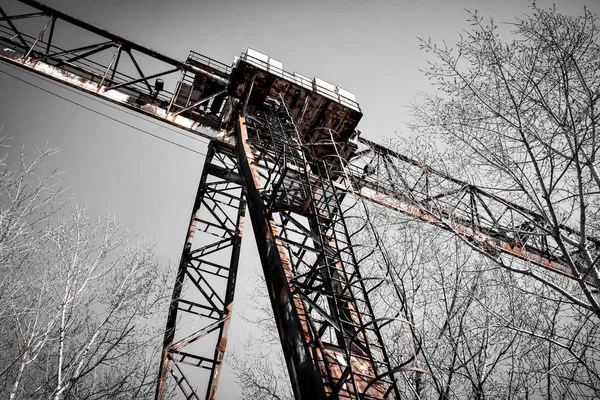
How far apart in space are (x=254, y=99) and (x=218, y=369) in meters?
6.41

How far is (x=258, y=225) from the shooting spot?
16.1ft

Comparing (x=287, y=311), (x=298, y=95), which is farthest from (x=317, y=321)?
(x=298, y=95)

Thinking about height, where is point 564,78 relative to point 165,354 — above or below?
above

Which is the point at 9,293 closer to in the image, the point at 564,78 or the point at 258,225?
the point at 258,225

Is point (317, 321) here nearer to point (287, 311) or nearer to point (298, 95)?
point (287, 311)

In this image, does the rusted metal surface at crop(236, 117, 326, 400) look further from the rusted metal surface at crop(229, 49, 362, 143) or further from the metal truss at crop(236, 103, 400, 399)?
the rusted metal surface at crop(229, 49, 362, 143)

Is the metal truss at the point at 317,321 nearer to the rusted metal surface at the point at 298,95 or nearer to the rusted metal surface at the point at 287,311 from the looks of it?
the rusted metal surface at the point at 287,311

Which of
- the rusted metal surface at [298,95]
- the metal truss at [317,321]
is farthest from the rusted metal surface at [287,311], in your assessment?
the rusted metal surface at [298,95]

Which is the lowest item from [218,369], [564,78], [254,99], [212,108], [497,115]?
[218,369]

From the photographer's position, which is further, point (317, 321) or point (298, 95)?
point (298, 95)

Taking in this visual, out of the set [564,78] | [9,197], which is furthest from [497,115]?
[9,197]

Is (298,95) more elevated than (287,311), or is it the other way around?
(298,95)

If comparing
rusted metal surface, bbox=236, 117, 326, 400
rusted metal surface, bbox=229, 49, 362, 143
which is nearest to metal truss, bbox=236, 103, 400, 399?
rusted metal surface, bbox=236, 117, 326, 400

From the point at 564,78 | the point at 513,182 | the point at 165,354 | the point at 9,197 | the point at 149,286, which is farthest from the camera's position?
the point at 149,286
